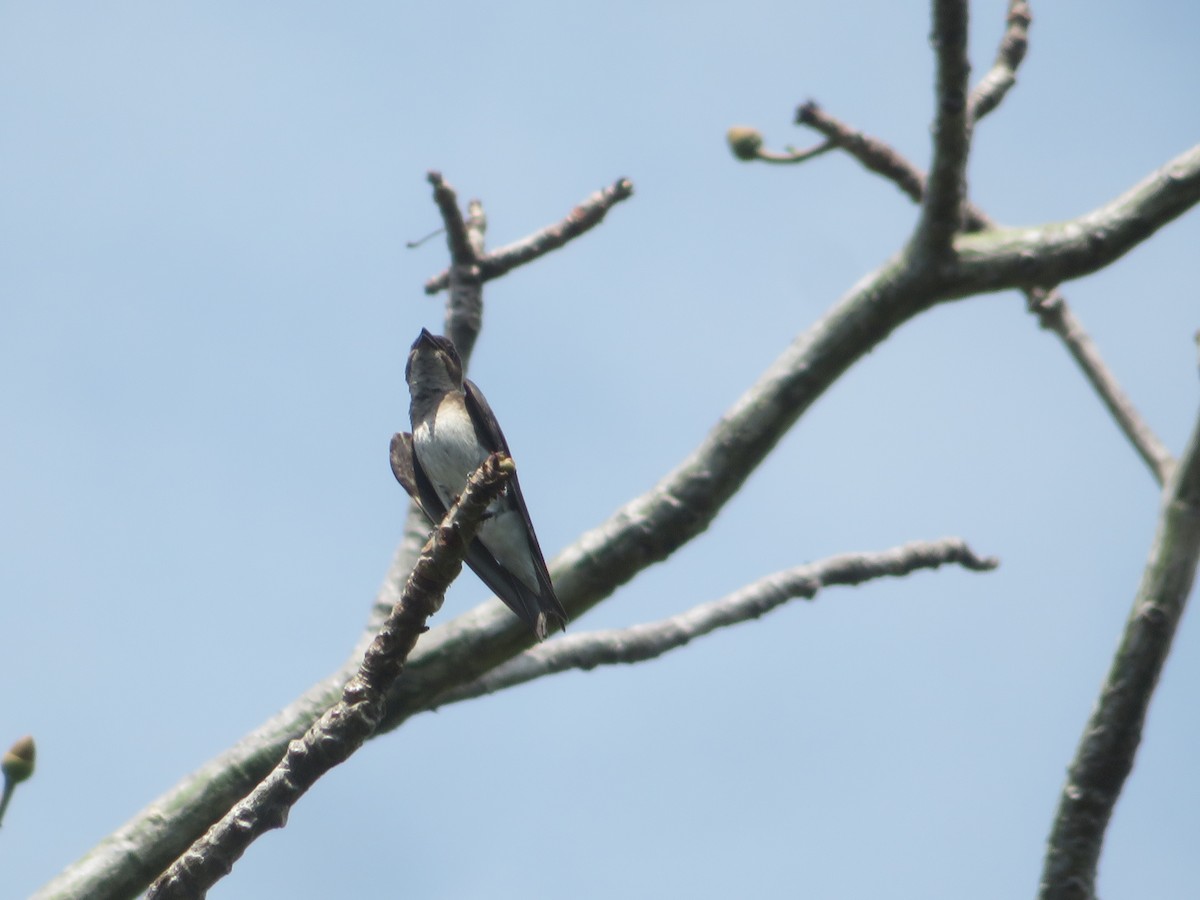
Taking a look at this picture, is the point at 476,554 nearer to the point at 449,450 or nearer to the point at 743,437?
the point at 449,450

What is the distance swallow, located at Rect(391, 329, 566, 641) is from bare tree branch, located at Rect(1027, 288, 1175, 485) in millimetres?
2885

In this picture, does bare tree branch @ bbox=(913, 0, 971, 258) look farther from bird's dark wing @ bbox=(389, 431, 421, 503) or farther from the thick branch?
bird's dark wing @ bbox=(389, 431, 421, 503)

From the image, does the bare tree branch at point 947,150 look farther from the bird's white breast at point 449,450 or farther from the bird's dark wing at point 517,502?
the bird's white breast at point 449,450

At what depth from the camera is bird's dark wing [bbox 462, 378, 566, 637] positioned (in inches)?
220

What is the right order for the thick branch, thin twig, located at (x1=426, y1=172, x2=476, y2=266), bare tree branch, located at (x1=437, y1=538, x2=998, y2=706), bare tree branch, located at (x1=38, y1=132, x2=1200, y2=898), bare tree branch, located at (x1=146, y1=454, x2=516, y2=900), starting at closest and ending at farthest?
bare tree branch, located at (x1=146, y1=454, x2=516, y2=900) < bare tree branch, located at (x1=38, y1=132, x2=1200, y2=898) < the thick branch < bare tree branch, located at (x1=437, y1=538, x2=998, y2=706) < thin twig, located at (x1=426, y1=172, x2=476, y2=266)

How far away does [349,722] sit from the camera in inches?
160

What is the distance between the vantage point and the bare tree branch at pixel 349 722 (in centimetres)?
395

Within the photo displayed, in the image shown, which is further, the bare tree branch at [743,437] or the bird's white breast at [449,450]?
the bird's white breast at [449,450]

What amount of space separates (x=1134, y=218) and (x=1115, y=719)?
221cm

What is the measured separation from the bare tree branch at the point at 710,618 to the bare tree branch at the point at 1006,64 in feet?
7.48

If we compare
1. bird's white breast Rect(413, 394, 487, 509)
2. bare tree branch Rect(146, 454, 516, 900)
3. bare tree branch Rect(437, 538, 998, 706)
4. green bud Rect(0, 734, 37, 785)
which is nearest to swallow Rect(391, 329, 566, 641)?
bird's white breast Rect(413, 394, 487, 509)

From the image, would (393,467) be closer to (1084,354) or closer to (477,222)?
(477,222)

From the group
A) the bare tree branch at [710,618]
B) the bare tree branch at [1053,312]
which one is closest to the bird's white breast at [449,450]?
the bare tree branch at [710,618]

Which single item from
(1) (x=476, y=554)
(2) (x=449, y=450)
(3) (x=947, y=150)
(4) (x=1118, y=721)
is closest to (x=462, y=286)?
(2) (x=449, y=450)
